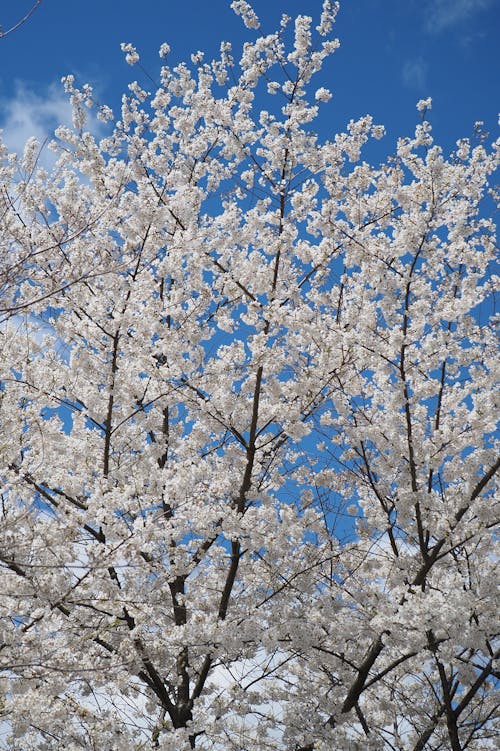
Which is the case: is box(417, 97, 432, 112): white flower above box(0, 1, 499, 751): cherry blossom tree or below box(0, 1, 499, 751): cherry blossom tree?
above

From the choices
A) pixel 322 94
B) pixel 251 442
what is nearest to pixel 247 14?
pixel 322 94

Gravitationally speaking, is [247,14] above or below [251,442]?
above

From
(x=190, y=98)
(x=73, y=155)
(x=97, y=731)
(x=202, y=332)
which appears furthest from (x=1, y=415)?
(x=190, y=98)

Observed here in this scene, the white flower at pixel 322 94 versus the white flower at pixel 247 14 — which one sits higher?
the white flower at pixel 247 14

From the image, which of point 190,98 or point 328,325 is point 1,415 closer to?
point 328,325

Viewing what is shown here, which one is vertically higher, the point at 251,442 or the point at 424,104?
the point at 424,104

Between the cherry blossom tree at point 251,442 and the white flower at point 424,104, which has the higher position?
the white flower at point 424,104

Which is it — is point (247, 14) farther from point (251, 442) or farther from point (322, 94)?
point (251, 442)

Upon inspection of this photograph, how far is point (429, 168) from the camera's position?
8.10 meters

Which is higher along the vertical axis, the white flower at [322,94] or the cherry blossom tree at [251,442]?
the white flower at [322,94]

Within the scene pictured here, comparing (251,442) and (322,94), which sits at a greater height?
(322,94)

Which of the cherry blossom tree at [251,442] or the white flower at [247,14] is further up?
the white flower at [247,14]

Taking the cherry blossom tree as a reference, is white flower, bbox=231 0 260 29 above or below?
above

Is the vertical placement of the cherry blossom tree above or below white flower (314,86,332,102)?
below
